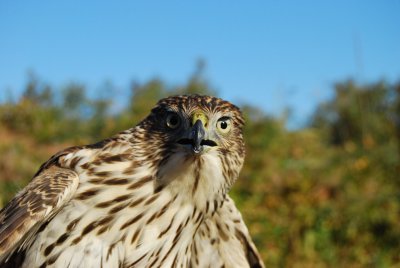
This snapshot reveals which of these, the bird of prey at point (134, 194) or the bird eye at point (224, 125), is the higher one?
the bird eye at point (224, 125)

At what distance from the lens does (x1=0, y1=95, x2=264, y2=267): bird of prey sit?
115 inches

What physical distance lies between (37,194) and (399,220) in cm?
824

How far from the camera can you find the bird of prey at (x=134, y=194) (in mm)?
2934

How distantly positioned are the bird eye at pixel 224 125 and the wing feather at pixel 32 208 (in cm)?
93

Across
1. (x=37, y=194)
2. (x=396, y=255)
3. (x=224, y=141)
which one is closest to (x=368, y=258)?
(x=396, y=255)

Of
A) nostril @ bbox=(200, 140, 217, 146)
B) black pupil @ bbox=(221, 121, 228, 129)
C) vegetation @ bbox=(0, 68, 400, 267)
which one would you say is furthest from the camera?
vegetation @ bbox=(0, 68, 400, 267)

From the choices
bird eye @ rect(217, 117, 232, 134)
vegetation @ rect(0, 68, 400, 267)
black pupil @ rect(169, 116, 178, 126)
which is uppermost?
bird eye @ rect(217, 117, 232, 134)

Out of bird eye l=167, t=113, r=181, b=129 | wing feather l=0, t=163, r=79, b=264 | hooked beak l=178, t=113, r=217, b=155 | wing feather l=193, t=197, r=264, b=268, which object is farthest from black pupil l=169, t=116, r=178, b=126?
wing feather l=193, t=197, r=264, b=268

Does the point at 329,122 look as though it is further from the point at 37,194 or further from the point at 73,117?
the point at 37,194

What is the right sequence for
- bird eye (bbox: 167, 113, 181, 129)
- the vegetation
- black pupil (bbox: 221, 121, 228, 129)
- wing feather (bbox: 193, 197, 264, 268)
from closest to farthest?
bird eye (bbox: 167, 113, 181, 129)
black pupil (bbox: 221, 121, 228, 129)
wing feather (bbox: 193, 197, 264, 268)
the vegetation

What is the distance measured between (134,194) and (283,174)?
6859 mm

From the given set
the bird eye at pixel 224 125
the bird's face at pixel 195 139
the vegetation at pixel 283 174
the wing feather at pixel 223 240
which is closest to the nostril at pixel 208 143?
the bird's face at pixel 195 139

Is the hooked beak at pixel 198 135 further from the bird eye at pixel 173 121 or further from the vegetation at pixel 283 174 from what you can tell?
the vegetation at pixel 283 174

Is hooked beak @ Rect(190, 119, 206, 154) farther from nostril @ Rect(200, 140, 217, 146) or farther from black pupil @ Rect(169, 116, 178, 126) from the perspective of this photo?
black pupil @ Rect(169, 116, 178, 126)
